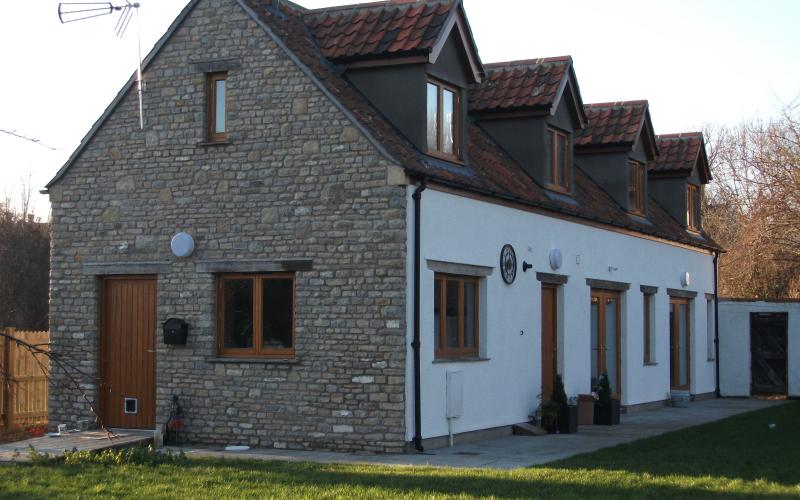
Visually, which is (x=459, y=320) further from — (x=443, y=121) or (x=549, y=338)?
(x=549, y=338)

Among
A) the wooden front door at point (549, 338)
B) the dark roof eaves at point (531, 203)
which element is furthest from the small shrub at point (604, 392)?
the dark roof eaves at point (531, 203)

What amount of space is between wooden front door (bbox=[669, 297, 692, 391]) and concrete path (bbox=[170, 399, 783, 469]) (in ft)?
21.1

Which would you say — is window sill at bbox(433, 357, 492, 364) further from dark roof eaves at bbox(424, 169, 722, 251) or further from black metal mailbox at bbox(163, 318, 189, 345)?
black metal mailbox at bbox(163, 318, 189, 345)

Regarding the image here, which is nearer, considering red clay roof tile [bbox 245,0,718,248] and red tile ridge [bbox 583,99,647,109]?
red clay roof tile [bbox 245,0,718,248]

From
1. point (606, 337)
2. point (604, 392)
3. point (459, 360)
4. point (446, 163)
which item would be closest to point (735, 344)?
point (606, 337)

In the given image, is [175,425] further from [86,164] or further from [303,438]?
[86,164]

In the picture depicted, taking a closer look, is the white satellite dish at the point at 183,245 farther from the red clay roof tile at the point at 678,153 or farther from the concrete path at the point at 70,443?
the red clay roof tile at the point at 678,153

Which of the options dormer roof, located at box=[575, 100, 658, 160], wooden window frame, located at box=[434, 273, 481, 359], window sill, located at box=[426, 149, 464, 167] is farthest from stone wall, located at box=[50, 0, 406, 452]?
dormer roof, located at box=[575, 100, 658, 160]

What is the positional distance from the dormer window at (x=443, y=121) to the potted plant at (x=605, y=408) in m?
5.74

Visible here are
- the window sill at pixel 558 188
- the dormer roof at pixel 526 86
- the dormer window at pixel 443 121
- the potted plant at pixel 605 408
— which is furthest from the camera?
the window sill at pixel 558 188

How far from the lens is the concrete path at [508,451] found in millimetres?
15461

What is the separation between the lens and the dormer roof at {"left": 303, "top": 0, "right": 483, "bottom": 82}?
702 inches

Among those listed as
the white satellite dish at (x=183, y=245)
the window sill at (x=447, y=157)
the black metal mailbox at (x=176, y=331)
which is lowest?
the black metal mailbox at (x=176, y=331)

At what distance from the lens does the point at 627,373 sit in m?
25.0
